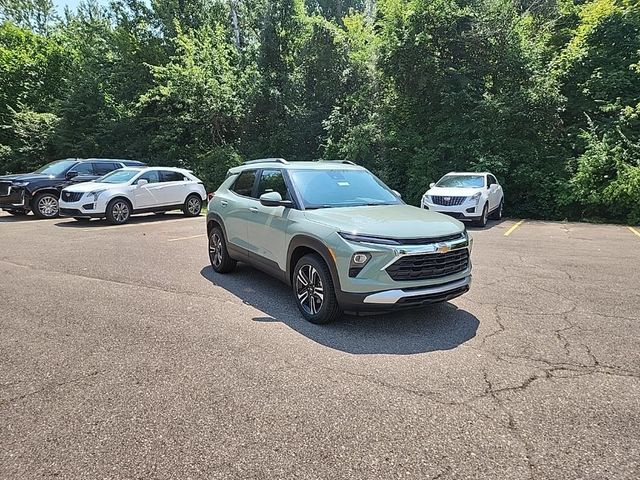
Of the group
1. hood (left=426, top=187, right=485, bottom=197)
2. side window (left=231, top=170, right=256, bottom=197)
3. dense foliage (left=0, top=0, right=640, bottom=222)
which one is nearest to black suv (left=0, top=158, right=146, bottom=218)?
dense foliage (left=0, top=0, right=640, bottom=222)

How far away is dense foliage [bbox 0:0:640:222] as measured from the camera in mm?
14945

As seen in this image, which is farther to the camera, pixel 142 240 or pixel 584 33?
pixel 584 33

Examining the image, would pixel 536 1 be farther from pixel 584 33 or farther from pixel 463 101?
pixel 463 101

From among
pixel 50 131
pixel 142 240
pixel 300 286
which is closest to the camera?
pixel 300 286

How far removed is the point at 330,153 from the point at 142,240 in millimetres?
11200

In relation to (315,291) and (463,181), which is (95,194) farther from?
(463,181)

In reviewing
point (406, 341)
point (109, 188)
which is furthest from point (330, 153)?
point (406, 341)

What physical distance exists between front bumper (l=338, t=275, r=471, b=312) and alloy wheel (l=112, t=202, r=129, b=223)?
10.2m

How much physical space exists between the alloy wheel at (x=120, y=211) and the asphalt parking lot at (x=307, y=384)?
6210mm

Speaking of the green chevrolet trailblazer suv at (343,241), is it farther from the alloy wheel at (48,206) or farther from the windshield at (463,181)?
the alloy wheel at (48,206)

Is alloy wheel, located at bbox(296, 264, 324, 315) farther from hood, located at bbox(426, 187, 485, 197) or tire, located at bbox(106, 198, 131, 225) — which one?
tire, located at bbox(106, 198, 131, 225)

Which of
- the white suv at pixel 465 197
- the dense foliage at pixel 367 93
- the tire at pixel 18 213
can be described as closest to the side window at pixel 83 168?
the tire at pixel 18 213

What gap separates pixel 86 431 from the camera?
2.64 metres

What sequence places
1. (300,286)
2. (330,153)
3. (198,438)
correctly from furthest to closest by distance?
(330,153)
(300,286)
(198,438)
